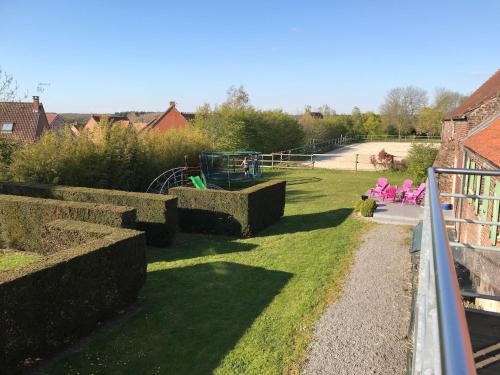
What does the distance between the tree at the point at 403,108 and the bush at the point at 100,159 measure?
199 ft

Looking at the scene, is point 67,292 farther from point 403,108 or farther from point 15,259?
point 403,108

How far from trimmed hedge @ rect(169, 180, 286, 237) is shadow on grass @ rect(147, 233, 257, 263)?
1.46ft

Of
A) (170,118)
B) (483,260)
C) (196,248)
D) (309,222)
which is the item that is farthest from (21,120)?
(483,260)

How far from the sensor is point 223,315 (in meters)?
7.36

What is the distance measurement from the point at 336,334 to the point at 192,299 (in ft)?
9.99

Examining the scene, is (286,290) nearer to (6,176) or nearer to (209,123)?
(6,176)

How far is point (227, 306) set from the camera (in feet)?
25.3

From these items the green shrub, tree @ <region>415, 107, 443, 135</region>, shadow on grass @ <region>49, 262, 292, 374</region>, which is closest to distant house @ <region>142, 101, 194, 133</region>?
the green shrub

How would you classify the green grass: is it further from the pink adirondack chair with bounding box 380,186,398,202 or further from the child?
the child

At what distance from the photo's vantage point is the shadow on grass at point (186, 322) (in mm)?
5930

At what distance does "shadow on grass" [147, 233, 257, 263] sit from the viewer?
35.9 feet

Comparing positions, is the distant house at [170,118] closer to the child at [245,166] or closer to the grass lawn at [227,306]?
the child at [245,166]

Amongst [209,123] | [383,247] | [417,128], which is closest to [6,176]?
[383,247]

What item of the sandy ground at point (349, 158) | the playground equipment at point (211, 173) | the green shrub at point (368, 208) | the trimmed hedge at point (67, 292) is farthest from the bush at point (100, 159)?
the sandy ground at point (349, 158)
